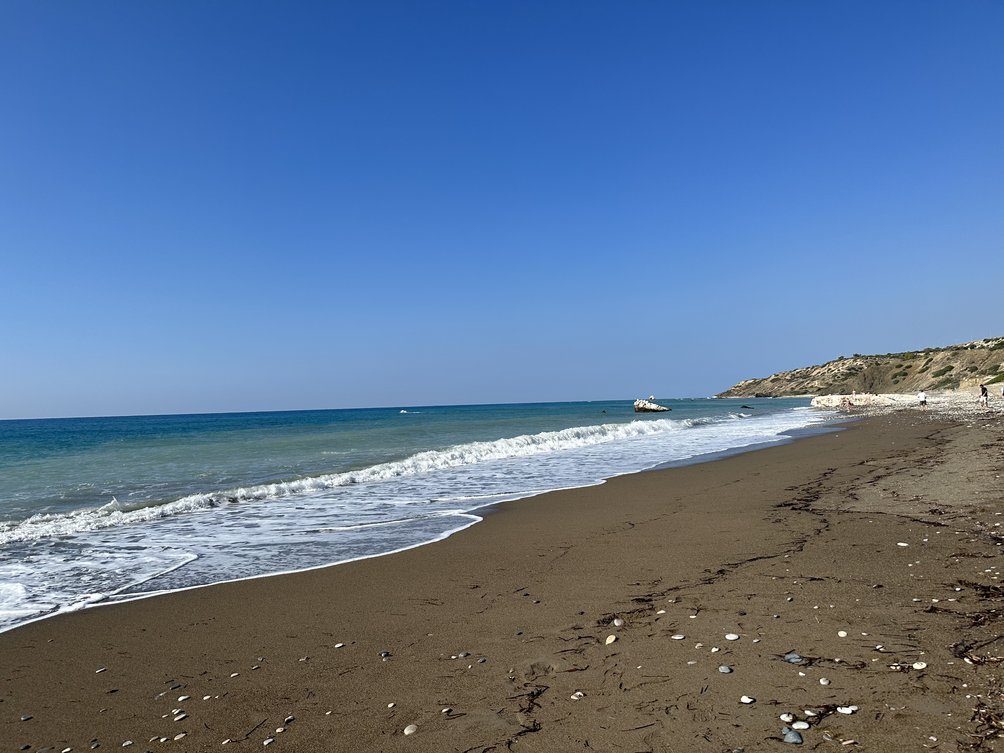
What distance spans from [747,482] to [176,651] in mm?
11789

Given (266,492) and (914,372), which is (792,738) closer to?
(266,492)

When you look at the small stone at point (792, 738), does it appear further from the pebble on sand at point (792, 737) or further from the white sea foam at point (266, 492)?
the white sea foam at point (266, 492)

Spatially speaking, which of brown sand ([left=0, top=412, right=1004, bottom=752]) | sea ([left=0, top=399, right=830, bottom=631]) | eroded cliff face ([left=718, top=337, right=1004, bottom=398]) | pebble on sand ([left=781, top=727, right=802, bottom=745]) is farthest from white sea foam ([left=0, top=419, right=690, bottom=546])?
eroded cliff face ([left=718, top=337, right=1004, bottom=398])

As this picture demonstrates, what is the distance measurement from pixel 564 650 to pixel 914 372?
99.7 m

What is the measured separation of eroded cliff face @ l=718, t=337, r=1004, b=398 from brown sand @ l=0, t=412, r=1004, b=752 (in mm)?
66197

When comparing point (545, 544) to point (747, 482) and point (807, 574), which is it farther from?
point (747, 482)

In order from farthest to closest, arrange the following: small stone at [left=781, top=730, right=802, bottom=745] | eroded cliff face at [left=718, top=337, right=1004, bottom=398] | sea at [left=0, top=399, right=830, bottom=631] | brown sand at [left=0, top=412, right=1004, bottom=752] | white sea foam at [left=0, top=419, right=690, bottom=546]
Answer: eroded cliff face at [left=718, top=337, right=1004, bottom=398] → white sea foam at [left=0, top=419, right=690, bottom=546] → sea at [left=0, top=399, right=830, bottom=631] → brown sand at [left=0, top=412, right=1004, bottom=752] → small stone at [left=781, top=730, right=802, bottom=745]

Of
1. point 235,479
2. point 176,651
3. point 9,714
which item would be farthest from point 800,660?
point 235,479

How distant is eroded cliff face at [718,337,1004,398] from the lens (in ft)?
225

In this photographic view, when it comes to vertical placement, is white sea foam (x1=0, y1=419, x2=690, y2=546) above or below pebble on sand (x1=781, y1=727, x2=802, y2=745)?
below

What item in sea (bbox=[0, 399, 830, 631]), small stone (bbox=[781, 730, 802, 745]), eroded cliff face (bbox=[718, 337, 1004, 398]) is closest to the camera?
small stone (bbox=[781, 730, 802, 745])

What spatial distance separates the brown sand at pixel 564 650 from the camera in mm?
3361

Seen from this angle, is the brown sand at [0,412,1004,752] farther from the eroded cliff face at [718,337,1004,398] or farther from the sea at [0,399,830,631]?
the eroded cliff face at [718,337,1004,398]

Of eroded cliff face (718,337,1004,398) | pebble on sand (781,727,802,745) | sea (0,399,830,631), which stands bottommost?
sea (0,399,830,631)
